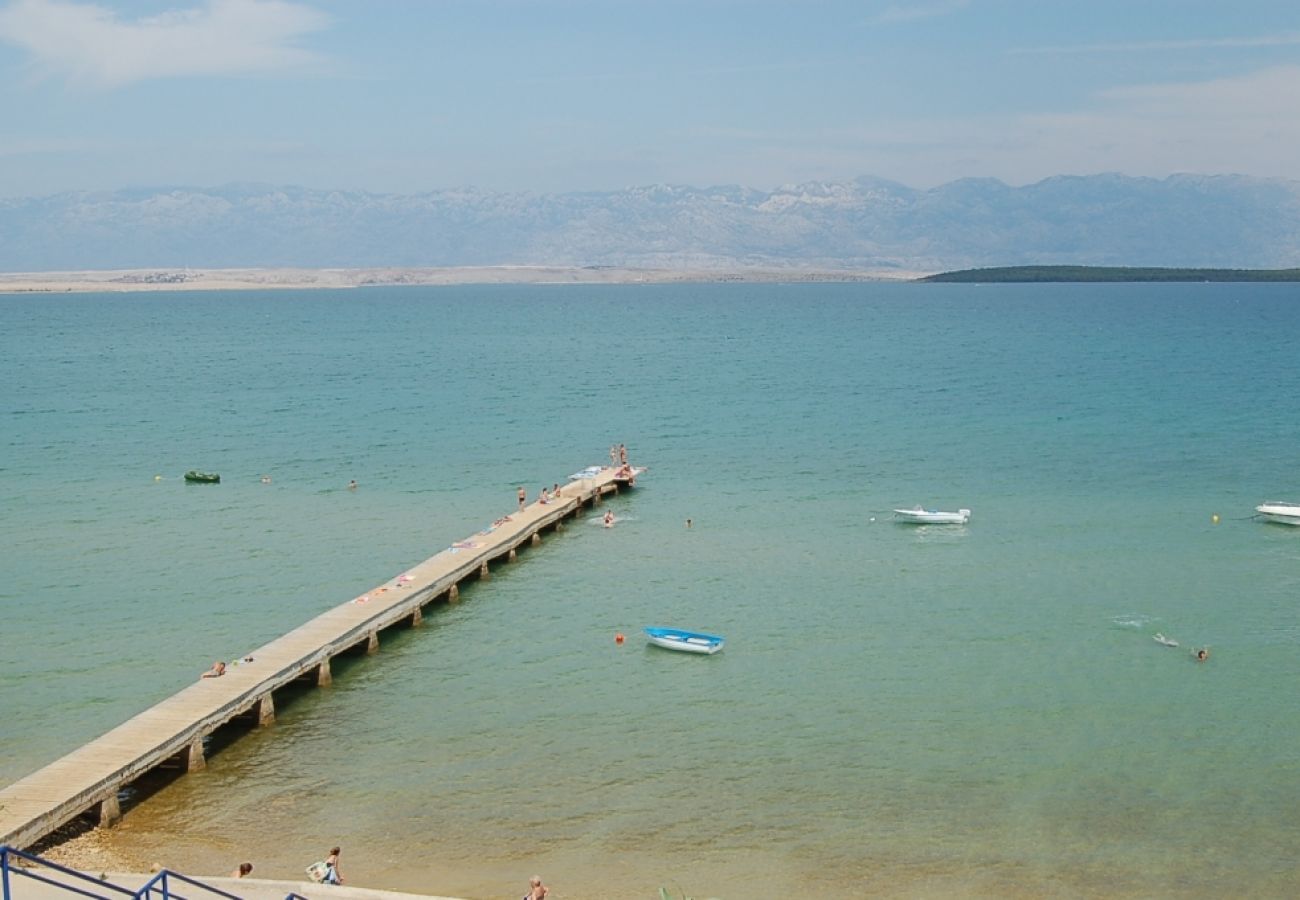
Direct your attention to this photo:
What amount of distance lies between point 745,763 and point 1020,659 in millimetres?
10167

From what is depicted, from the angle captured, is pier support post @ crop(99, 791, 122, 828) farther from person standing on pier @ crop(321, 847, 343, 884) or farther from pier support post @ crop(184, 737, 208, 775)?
person standing on pier @ crop(321, 847, 343, 884)

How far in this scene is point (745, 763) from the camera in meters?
29.4

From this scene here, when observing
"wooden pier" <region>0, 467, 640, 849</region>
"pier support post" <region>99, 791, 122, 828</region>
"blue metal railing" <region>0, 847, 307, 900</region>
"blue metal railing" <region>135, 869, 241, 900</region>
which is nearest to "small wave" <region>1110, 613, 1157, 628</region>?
"wooden pier" <region>0, 467, 640, 849</region>

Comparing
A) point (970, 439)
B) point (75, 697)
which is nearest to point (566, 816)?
point (75, 697)

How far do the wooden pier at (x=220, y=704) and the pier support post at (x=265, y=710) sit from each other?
0.02 m

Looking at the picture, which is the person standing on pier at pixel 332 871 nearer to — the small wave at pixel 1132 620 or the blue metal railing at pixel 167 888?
the blue metal railing at pixel 167 888

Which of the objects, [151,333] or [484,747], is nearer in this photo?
[484,747]

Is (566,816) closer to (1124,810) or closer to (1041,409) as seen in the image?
(1124,810)

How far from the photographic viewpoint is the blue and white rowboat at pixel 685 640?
120ft

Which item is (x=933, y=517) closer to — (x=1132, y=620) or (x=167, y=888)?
(x=1132, y=620)

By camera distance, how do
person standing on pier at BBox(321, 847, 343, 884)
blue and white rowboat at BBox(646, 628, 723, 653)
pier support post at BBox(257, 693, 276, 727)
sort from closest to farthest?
person standing on pier at BBox(321, 847, 343, 884) → pier support post at BBox(257, 693, 276, 727) → blue and white rowboat at BBox(646, 628, 723, 653)

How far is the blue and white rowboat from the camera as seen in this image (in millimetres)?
36688

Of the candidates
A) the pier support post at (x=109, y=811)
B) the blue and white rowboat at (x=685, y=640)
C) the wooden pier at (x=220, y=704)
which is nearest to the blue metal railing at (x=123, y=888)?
the wooden pier at (x=220, y=704)

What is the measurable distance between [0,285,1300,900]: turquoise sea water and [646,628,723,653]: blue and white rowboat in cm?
37
